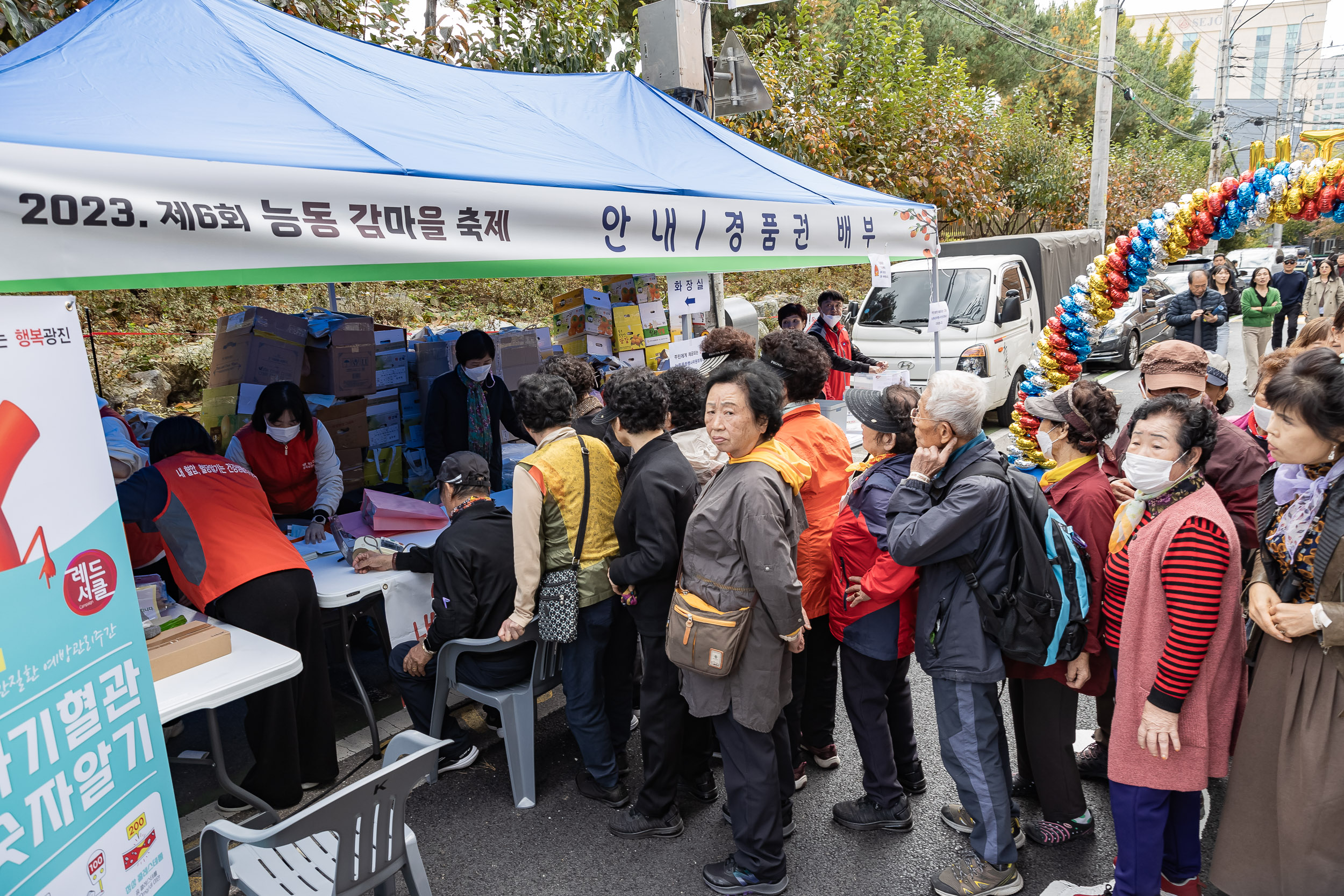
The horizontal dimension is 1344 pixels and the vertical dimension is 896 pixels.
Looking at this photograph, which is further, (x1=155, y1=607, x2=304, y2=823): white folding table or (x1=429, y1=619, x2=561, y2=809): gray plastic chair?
(x1=429, y1=619, x2=561, y2=809): gray plastic chair

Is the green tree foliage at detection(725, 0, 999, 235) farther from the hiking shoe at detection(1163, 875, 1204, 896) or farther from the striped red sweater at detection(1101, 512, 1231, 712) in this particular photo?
the hiking shoe at detection(1163, 875, 1204, 896)

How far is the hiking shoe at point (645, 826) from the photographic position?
310cm

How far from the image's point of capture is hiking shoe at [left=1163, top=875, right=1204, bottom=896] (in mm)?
2510

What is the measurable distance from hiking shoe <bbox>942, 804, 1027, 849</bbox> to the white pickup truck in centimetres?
610

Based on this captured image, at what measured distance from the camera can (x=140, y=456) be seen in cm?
374

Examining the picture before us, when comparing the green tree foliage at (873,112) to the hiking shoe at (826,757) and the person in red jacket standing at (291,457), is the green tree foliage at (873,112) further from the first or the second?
the hiking shoe at (826,757)

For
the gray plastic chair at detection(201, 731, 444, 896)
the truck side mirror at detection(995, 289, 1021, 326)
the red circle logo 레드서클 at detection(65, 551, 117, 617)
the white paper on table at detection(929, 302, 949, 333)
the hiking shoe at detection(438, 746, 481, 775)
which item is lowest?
the hiking shoe at detection(438, 746, 481, 775)

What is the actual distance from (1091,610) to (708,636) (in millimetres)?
1262

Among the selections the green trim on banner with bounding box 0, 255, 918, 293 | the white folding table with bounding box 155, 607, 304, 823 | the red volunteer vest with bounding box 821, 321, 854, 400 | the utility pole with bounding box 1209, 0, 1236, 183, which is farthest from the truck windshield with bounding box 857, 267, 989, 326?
the utility pole with bounding box 1209, 0, 1236, 183

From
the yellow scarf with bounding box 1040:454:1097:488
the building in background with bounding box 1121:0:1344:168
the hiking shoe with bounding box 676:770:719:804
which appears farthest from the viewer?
the building in background with bounding box 1121:0:1344:168

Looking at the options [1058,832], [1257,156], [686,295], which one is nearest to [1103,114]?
[1257,156]

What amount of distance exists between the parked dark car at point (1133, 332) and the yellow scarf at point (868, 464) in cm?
1071

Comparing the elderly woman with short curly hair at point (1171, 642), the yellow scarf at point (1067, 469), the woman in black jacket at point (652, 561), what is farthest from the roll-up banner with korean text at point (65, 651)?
the yellow scarf at point (1067, 469)

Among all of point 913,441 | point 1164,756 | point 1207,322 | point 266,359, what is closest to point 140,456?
point 266,359
